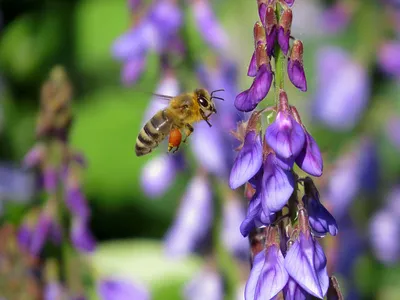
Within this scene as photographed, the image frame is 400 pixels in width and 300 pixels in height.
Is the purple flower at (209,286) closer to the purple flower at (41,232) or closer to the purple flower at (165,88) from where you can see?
the purple flower at (165,88)

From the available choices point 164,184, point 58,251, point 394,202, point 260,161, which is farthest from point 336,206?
point 260,161

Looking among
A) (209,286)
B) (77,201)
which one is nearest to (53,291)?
(77,201)

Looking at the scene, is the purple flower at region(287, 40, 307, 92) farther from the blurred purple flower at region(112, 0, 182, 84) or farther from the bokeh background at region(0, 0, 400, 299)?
the blurred purple flower at region(112, 0, 182, 84)

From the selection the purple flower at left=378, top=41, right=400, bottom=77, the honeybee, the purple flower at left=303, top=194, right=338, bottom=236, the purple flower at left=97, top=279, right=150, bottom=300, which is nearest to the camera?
the purple flower at left=303, top=194, right=338, bottom=236

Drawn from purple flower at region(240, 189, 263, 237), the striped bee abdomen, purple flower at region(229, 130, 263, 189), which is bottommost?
purple flower at region(240, 189, 263, 237)

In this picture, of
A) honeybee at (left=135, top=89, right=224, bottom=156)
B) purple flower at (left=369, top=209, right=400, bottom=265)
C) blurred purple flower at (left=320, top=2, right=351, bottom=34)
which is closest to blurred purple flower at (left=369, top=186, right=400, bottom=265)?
purple flower at (left=369, top=209, right=400, bottom=265)

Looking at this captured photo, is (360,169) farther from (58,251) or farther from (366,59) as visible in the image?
(58,251)

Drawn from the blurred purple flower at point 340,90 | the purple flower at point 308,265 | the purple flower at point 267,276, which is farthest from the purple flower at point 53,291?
the blurred purple flower at point 340,90
